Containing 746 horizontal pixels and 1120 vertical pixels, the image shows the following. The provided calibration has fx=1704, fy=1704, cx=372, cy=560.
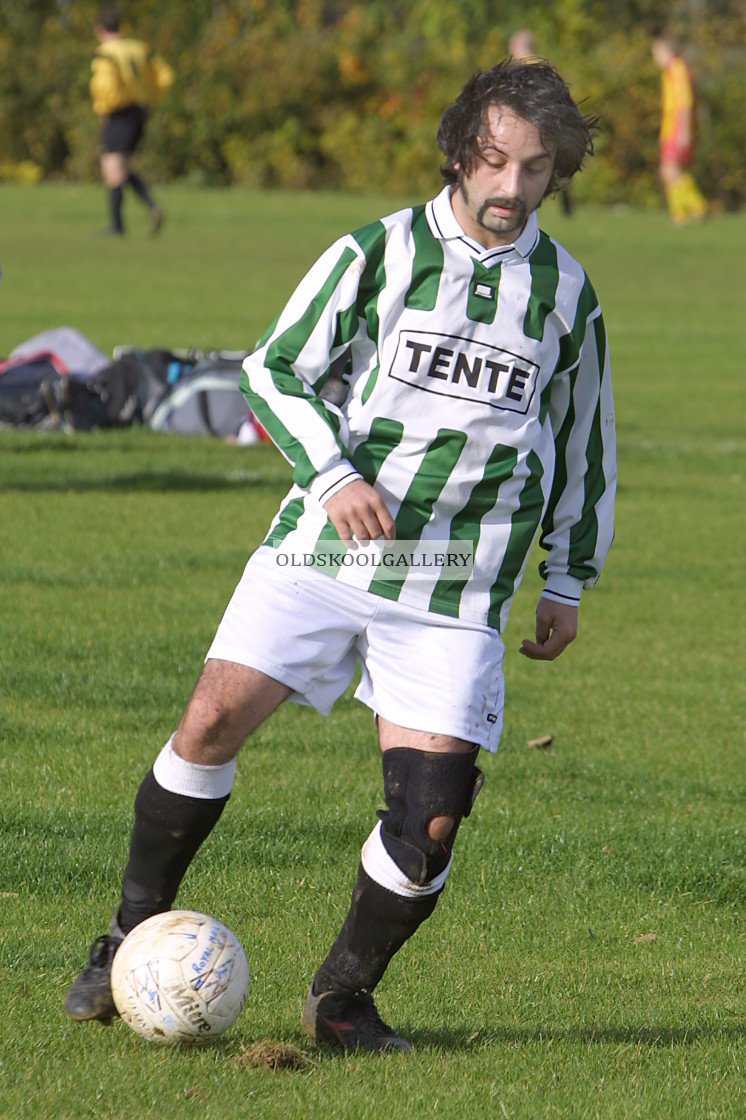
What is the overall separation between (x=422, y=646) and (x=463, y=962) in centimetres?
105

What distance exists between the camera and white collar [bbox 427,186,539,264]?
132 inches

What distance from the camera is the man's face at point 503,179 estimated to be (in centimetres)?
332

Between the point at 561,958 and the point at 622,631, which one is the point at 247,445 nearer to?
the point at 622,631

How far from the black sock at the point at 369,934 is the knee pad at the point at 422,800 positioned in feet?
0.25

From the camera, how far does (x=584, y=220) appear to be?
99.9 ft

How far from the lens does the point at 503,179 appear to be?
332 centimetres

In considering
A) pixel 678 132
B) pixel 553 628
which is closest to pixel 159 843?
pixel 553 628

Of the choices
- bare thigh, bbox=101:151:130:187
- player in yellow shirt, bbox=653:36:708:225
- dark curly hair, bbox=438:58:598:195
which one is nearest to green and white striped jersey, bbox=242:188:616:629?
dark curly hair, bbox=438:58:598:195

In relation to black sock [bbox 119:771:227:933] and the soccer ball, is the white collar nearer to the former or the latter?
black sock [bbox 119:771:227:933]

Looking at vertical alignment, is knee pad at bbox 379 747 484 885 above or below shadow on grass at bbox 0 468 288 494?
above

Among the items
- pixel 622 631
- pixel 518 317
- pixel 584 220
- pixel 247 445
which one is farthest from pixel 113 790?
pixel 584 220

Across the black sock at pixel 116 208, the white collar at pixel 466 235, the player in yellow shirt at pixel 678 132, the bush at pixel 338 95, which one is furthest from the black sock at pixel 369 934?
the bush at pixel 338 95

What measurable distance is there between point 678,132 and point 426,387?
97.4ft

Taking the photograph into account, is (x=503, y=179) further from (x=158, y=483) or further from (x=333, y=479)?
(x=158, y=483)
